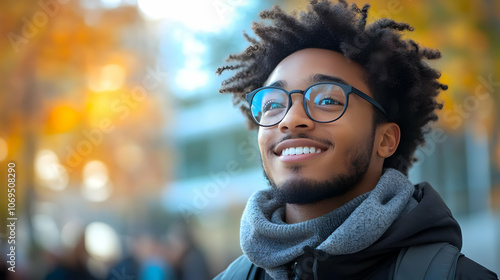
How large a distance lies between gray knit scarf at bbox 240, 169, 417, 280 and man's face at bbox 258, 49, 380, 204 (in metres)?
0.11

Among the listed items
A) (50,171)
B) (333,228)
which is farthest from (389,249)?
(50,171)

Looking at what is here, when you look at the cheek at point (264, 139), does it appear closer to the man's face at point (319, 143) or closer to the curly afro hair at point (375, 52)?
the man's face at point (319, 143)

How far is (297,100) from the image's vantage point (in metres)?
2.18

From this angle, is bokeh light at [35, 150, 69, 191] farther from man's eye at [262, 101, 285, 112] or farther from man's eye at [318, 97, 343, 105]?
man's eye at [318, 97, 343, 105]

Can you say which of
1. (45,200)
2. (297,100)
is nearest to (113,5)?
(45,200)

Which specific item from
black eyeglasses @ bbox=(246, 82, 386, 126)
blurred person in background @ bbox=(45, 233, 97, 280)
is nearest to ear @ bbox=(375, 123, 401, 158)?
black eyeglasses @ bbox=(246, 82, 386, 126)

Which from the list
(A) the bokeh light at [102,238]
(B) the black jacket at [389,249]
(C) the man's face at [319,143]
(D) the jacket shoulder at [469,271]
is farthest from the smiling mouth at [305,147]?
(A) the bokeh light at [102,238]

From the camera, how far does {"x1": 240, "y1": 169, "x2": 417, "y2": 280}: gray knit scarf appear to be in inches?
75.3

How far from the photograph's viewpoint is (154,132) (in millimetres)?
10773

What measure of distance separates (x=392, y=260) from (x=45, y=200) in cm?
1059

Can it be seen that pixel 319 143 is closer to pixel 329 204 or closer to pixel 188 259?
pixel 329 204

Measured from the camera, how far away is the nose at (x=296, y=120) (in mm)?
2119

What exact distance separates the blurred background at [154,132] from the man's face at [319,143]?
7.83ft

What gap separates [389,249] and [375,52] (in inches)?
34.0
